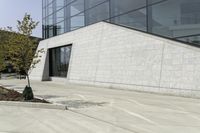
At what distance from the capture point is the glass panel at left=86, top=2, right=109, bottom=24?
103 feet

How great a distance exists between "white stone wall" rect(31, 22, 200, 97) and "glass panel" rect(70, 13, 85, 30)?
0.79 meters

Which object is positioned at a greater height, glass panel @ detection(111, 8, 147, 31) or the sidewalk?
→ glass panel @ detection(111, 8, 147, 31)

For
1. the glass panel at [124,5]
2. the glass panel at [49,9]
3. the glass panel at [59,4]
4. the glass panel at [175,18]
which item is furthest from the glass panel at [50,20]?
the glass panel at [175,18]

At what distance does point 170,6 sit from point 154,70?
4.15 m

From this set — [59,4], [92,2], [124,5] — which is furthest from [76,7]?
[124,5]

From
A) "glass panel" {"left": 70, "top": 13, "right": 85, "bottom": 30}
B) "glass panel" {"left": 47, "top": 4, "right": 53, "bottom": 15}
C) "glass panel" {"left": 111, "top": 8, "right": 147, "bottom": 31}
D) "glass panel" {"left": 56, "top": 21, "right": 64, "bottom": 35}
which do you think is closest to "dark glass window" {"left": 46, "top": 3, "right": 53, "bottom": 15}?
"glass panel" {"left": 47, "top": 4, "right": 53, "bottom": 15}

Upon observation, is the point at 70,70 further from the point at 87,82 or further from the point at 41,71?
the point at 41,71

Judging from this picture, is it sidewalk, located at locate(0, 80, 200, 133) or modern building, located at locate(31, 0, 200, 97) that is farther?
modern building, located at locate(31, 0, 200, 97)

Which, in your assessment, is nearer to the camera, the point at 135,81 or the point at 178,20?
the point at 178,20

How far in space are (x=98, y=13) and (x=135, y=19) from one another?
22.9ft

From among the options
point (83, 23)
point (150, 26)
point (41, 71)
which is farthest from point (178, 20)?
point (41, 71)

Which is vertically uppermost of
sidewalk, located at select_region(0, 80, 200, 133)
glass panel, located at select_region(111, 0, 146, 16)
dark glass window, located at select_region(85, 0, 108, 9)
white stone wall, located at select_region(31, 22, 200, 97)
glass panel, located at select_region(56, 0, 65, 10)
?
glass panel, located at select_region(56, 0, 65, 10)

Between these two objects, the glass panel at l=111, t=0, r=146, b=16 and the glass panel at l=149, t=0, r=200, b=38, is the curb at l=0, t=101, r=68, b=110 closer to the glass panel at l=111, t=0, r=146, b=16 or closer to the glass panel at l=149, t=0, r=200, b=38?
the glass panel at l=149, t=0, r=200, b=38

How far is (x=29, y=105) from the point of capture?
51.6 ft
